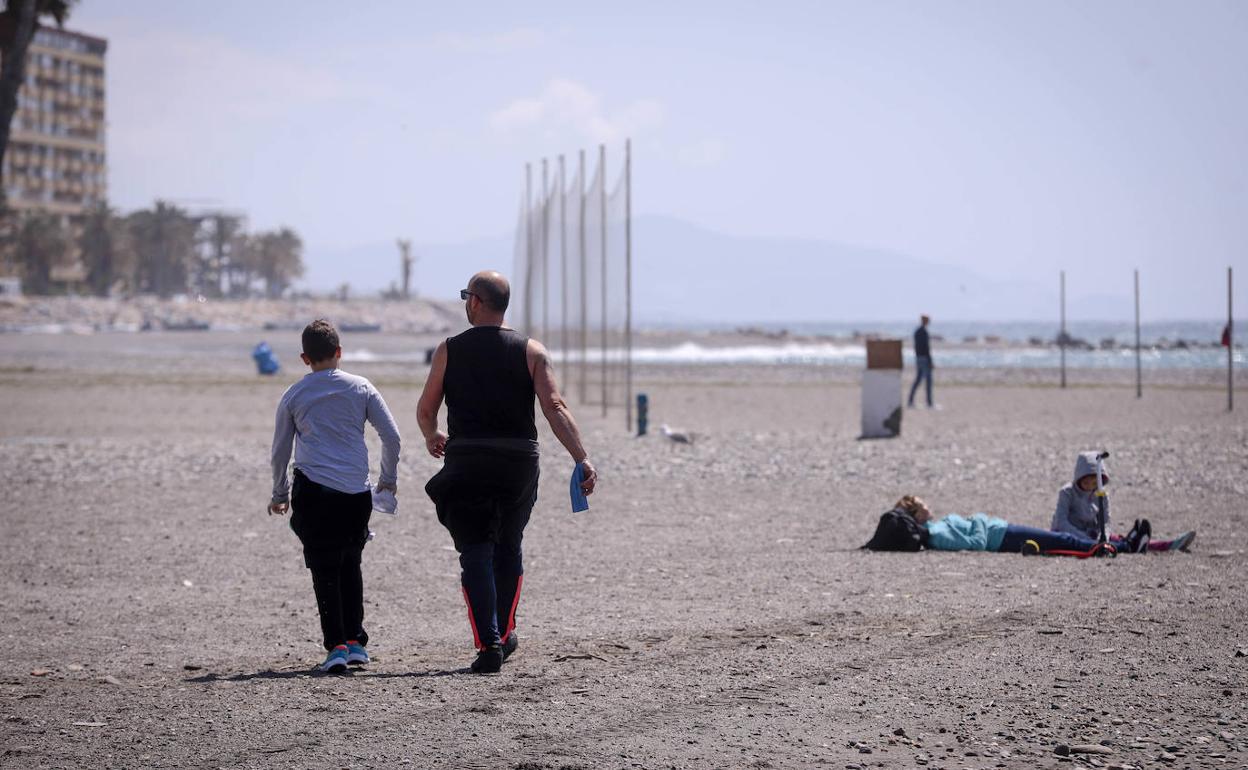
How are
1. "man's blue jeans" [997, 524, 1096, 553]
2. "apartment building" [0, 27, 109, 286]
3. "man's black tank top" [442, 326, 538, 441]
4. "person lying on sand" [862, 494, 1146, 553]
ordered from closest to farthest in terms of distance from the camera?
1. "man's black tank top" [442, 326, 538, 441]
2. "man's blue jeans" [997, 524, 1096, 553]
3. "person lying on sand" [862, 494, 1146, 553]
4. "apartment building" [0, 27, 109, 286]

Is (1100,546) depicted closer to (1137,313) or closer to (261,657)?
(261,657)

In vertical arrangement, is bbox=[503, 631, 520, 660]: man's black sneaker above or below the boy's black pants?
below

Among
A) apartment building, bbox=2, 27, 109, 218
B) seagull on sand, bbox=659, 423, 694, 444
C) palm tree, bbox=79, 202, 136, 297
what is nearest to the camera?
seagull on sand, bbox=659, 423, 694, 444

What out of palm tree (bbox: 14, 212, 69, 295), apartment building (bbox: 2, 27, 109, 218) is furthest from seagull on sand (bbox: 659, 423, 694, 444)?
apartment building (bbox: 2, 27, 109, 218)

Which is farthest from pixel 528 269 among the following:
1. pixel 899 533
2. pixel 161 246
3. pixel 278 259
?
pixel 278 259

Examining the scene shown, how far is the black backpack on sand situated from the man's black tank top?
188 inches

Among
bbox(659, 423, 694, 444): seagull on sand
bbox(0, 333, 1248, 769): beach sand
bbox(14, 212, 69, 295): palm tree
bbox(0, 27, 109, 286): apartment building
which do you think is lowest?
bbox(0, 333, 1248, 769): beach sand

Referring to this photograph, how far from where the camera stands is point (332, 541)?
269 inches

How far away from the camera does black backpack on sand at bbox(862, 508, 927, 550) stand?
419 inches

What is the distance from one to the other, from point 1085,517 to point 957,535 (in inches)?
37.1

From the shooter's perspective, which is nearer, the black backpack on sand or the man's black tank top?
the man's black tank top

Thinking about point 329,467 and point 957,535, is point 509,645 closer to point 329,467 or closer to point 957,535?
point 329,467

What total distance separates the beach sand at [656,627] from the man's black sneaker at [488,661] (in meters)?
0.11

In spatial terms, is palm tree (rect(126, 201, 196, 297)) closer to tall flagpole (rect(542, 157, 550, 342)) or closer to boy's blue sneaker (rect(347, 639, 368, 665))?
tall flagpole (rect(542, 157, 550, 342))
